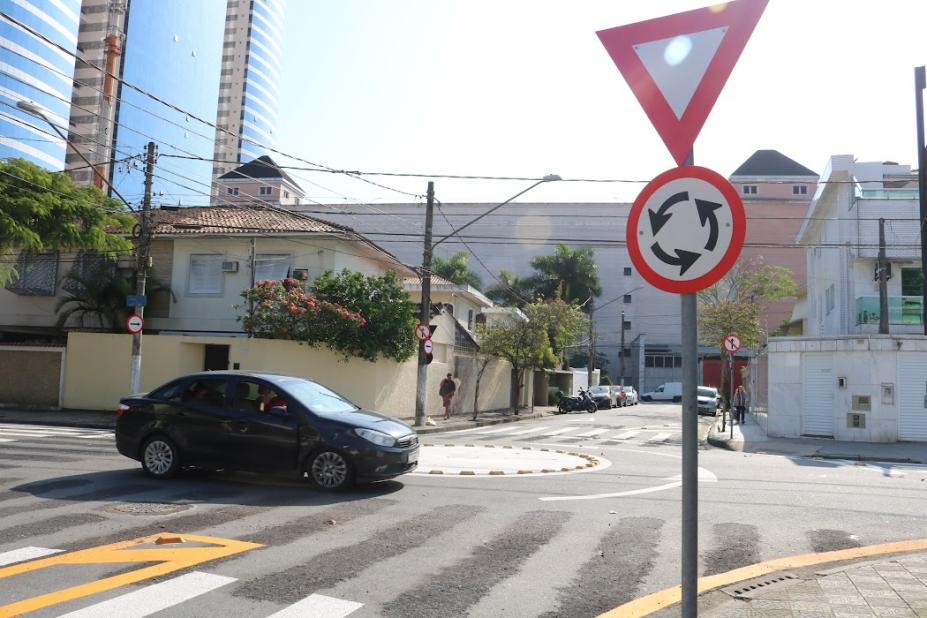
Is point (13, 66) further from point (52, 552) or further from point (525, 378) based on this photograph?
point (52, 552)

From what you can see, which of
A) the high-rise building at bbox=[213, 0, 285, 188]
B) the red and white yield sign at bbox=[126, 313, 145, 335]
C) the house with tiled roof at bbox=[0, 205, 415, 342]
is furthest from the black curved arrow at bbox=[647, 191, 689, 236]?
the high-rise building at bbox=[213, 0, 285, 188]

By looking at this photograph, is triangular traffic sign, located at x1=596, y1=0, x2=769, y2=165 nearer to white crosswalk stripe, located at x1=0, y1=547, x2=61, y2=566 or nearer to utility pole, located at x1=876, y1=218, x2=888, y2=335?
white crosswalk stripe, located at x1=0, y1=547, x2=61, y2=566

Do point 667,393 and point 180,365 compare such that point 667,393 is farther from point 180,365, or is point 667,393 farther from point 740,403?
point 180,365

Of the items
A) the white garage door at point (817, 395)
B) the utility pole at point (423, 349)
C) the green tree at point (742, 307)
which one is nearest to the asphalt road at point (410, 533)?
the white garage door at point (817, 395)

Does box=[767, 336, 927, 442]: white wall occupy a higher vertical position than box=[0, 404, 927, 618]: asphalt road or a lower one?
higher

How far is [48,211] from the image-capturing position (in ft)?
65.4

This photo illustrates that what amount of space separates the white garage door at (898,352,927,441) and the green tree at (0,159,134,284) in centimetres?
2377

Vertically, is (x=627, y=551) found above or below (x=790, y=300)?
below

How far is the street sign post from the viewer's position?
3.02 m

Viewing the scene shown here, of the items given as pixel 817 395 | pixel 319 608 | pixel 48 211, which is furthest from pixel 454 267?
pixel 319 608

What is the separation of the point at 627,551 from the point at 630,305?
73.7 m

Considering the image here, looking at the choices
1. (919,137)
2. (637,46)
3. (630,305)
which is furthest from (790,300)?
(637,46)

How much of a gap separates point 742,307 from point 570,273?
21557 millimetres

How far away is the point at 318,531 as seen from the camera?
23.5 feet
